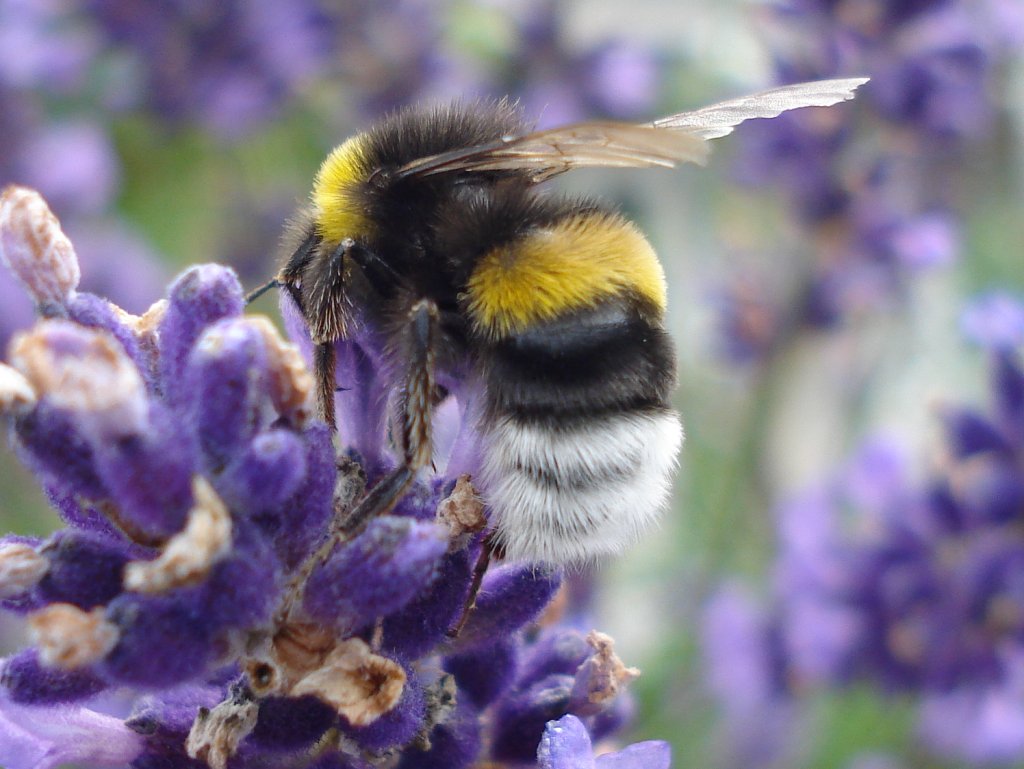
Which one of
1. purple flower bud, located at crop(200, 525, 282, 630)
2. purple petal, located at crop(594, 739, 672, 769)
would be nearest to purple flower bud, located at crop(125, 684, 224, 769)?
purple flower bud, located at crop(200, 525, 282, 630)

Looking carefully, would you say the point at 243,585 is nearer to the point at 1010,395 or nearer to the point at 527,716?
the point at 527,716

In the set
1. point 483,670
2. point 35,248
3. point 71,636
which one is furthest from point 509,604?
point 35,248

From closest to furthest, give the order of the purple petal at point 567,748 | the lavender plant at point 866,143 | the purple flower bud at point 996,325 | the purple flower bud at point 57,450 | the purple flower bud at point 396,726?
the purple flower bud at point 57,450 < the purple petal at point 567,748 < the purple flower bud at point 396,726 < the purple flower bud at point 996,325 < the lavender plant at point 866,143

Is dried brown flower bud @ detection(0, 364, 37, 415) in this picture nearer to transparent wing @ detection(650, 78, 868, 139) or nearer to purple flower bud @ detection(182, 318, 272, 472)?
purple flower bud @ detection(182, 318, 272, 472)

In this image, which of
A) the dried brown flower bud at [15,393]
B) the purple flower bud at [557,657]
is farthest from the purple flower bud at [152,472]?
the purple flower bud at [557,657]

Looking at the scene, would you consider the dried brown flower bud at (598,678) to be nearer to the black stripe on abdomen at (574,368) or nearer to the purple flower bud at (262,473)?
the black stripe on abdomen at (574,368)

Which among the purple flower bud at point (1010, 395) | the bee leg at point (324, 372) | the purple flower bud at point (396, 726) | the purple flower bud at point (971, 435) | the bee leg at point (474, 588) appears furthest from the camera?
the purple flower bud at point (971, 435)

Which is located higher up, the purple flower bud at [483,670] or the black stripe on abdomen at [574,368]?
the black stripe on abdomen at [574,368]
